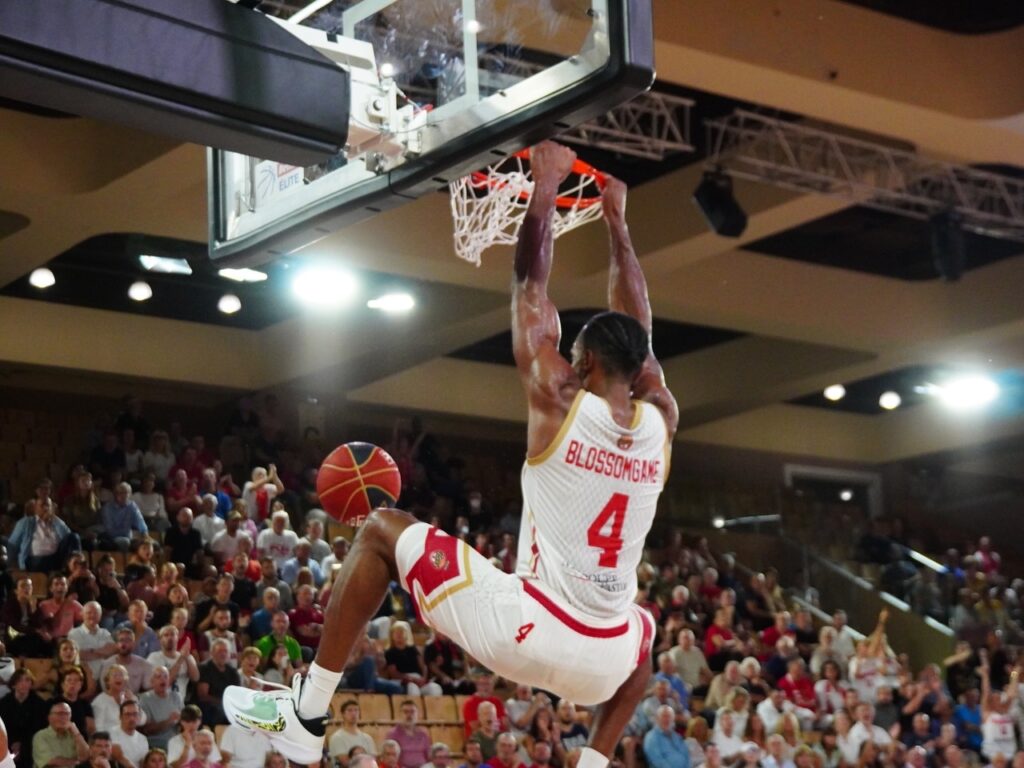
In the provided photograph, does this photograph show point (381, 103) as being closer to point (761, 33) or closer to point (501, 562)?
point (761, 33)

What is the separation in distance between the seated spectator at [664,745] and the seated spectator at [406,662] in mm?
1913

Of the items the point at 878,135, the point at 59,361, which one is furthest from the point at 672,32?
the point at 59,361

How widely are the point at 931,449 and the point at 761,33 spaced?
47.4ft

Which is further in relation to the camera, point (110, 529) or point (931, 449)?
point (931, 449)

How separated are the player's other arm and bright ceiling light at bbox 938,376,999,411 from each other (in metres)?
19.0

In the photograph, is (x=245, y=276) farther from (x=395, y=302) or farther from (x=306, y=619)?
(x=306, y=619)

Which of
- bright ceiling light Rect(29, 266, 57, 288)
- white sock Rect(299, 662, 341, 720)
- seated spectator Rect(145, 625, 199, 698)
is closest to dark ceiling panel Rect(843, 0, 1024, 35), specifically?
seated spectator Rect(145, 625, 199, 698)

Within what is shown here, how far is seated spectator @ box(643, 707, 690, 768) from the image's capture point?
14.2 metres

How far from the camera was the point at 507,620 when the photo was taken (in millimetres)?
5582

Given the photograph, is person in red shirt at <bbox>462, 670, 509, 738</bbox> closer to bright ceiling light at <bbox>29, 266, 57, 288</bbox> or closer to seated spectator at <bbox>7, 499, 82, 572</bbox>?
seated spectator at <bbox>7, 499, 82, 572</bbox>

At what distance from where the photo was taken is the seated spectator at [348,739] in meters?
12.5

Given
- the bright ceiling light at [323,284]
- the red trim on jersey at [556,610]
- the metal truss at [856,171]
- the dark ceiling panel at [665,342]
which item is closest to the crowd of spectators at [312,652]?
the bright ceiling light at [323,284]

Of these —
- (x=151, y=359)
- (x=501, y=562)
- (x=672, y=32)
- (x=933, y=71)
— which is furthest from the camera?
(x=151, y=359)

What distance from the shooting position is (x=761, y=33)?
1345cm
